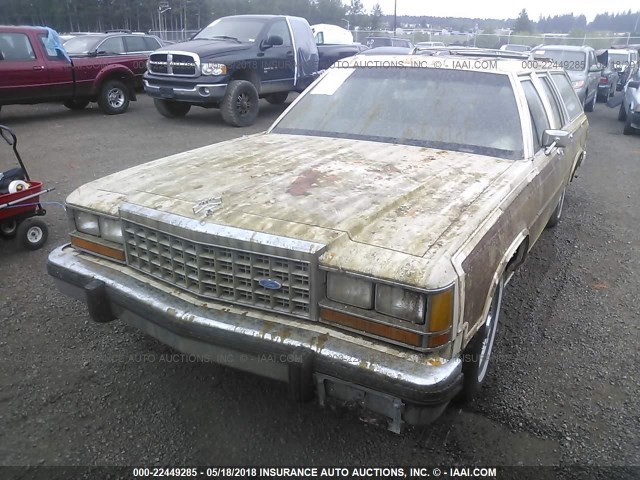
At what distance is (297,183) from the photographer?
2777 millimetres

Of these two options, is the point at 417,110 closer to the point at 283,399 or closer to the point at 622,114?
the point at 283,399

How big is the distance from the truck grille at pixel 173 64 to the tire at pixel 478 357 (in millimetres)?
8264

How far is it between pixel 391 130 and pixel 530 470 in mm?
2308

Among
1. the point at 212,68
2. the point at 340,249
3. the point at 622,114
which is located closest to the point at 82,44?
the point at 212,68

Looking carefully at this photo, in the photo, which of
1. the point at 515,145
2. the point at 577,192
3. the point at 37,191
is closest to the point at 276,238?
the point at 515,145

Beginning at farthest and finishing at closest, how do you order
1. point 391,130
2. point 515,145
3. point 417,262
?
point 391,130 < point 515,145 < point 417,262

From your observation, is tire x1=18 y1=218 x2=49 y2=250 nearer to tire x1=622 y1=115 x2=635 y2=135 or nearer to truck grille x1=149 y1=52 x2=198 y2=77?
truck grille x1=149 y1=52 x2=198 y2=77

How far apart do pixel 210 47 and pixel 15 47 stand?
12.0 feet

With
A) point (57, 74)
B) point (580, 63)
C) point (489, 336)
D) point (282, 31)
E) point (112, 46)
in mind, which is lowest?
point (489, 336)

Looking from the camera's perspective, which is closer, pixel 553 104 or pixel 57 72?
pixel 553 104

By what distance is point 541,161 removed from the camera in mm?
3438

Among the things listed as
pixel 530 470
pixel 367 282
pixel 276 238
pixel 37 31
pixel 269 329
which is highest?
pixel 37 31

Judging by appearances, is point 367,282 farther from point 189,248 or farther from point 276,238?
point 189,248

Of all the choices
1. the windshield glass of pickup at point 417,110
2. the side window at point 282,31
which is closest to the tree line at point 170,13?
the side window at point 282,31
